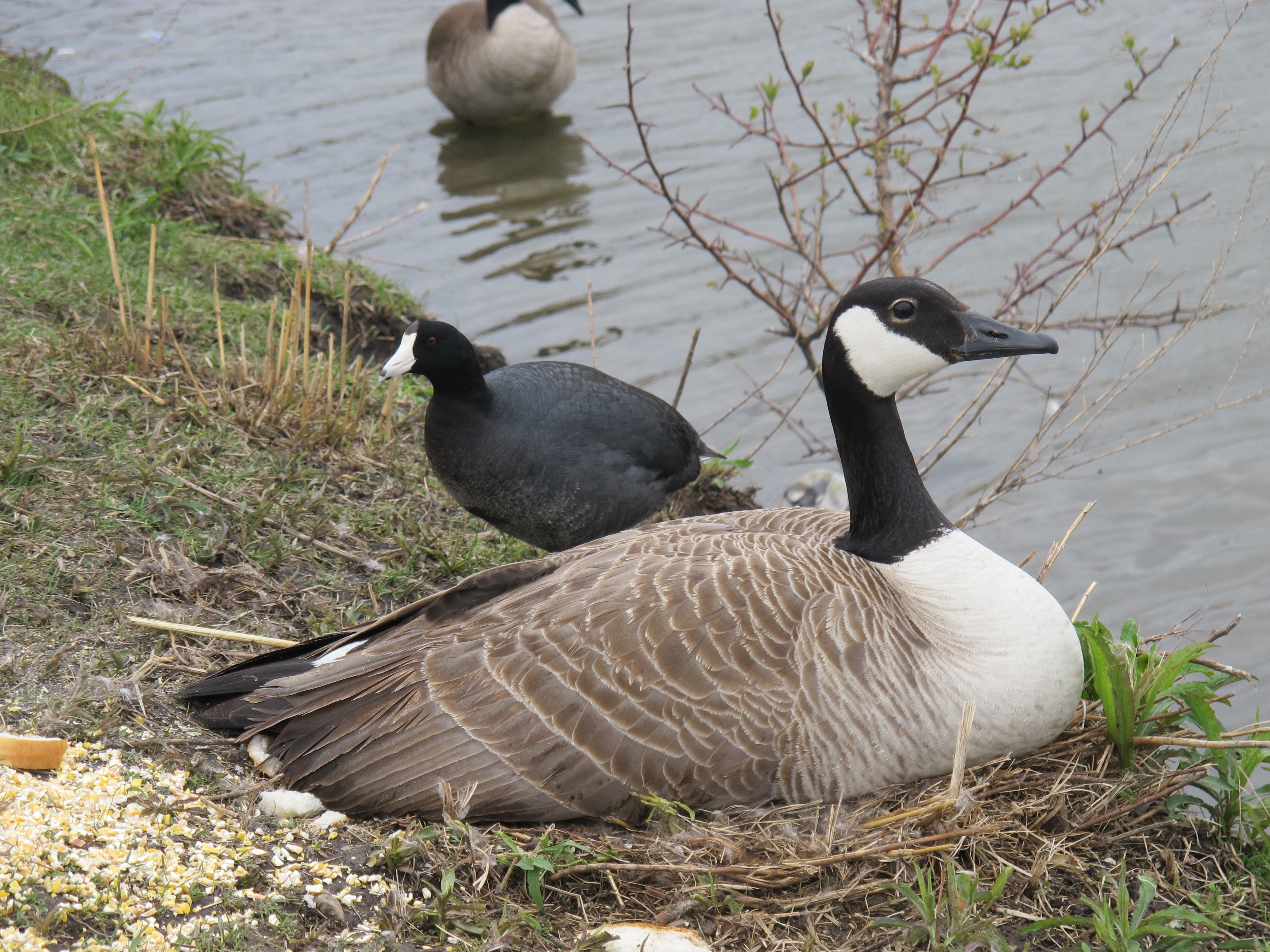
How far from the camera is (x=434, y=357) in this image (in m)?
4.67

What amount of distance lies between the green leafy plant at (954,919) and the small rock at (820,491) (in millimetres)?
3591

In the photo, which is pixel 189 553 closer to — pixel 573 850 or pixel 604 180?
pixel 573 850

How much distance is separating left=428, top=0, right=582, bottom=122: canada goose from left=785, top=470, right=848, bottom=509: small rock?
6245 mm

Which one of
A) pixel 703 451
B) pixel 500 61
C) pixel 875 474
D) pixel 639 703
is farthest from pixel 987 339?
pixel 500 61

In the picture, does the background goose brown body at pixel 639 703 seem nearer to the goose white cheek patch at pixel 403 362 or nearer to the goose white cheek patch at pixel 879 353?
the goose white cheek patch at pixel 879 353

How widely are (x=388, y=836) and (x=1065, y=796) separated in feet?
6.27

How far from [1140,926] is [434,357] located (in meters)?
3.13

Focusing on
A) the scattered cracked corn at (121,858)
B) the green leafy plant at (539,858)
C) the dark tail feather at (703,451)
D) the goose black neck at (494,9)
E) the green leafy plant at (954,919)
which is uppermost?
the goose black neck at (494,9)

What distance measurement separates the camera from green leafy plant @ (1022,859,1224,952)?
112 inches

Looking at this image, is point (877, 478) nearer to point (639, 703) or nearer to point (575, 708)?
point (639, 703)

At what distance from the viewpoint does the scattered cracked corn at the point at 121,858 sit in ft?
8.69

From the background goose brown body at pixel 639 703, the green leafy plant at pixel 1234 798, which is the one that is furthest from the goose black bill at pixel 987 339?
the green leafy plant at pixel 1234 798

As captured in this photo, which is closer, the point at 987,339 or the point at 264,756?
the point at 264,756

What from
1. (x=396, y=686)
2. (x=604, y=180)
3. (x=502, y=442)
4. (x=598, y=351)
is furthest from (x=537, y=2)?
(x=396, y=686)
